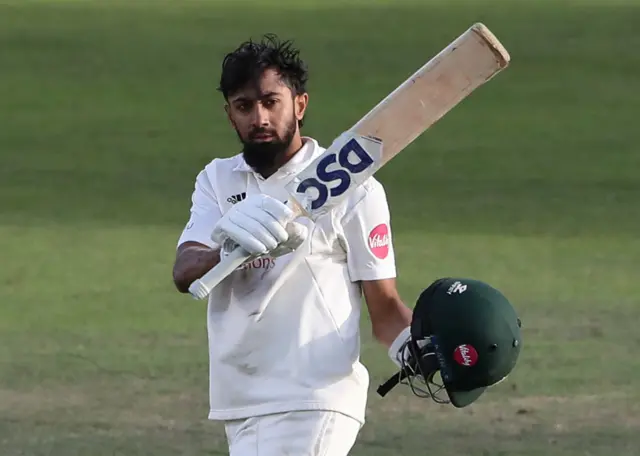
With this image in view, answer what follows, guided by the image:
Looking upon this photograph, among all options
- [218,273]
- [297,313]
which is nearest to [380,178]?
[297,313]

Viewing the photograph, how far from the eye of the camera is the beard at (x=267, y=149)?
13.2 ft

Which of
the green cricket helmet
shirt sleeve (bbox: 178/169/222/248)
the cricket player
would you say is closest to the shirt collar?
→ the cricket player

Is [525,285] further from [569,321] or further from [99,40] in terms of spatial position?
[99,40]

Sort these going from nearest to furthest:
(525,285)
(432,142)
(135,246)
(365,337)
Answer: (365,337)
(525,285)
(135,246)
(432,142)

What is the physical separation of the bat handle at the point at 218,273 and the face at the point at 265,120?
Answer: 440 mm

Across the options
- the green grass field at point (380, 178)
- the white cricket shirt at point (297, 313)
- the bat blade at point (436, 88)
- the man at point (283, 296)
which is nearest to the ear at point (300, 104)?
the man at point (283, 296)

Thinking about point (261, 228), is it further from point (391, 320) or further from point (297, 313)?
point (391, 320)

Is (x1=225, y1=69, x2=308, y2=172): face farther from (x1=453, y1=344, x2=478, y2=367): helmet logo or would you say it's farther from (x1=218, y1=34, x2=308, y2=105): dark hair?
(x1=453, y1=344, x2=478, y2=367): helmet logo

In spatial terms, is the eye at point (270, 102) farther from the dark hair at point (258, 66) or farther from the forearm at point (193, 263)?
the forearm at point (193, 263)

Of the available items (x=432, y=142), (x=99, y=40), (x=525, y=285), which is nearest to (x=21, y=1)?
(x=99, y=40)

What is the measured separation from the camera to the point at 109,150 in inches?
636

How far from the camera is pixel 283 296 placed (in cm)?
400

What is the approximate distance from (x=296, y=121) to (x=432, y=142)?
1212 centimetres

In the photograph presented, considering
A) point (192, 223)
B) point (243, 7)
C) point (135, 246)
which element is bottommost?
point (243, 7)
